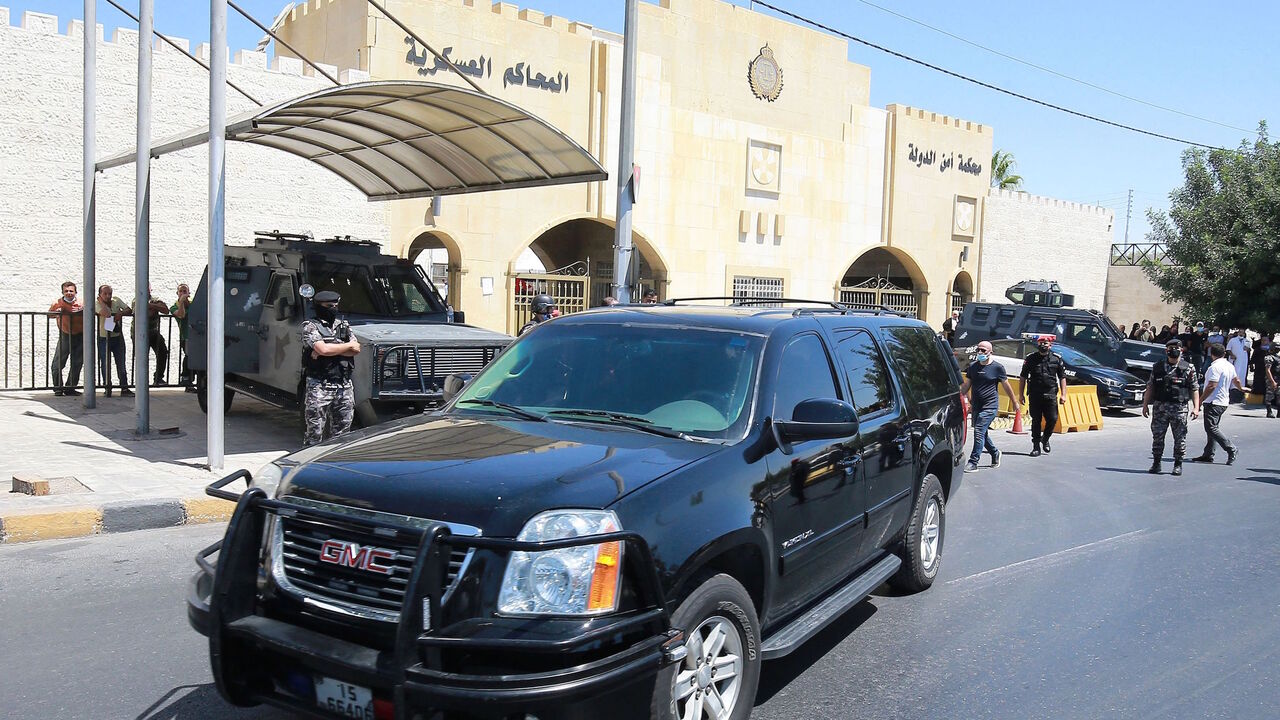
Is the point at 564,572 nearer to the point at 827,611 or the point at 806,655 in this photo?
the point at 827,611

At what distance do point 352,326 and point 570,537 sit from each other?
8.19m

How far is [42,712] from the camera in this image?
4066mm

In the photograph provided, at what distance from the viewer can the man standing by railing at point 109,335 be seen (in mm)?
14102

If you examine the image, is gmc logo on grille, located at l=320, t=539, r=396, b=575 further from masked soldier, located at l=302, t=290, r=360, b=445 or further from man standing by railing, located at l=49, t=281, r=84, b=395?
man standing by railing, located at l=49, t=281, r=84, b=395

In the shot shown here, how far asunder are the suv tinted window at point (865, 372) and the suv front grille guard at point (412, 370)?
514cm

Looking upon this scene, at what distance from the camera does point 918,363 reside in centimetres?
644

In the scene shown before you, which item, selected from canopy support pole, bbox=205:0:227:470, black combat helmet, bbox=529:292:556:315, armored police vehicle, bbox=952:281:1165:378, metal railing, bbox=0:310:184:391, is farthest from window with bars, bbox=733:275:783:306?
canopy support pole, bbox=205:0:227:470

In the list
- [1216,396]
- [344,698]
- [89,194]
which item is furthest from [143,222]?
[1216,396]

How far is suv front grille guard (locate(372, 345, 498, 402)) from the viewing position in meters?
9.84

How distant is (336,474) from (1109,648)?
4.31 metres

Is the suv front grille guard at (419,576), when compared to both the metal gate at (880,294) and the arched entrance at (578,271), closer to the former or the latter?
the arched entrance at (578,271)

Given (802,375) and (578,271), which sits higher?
(578,271)

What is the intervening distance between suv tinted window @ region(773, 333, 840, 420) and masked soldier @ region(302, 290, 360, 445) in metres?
4.85

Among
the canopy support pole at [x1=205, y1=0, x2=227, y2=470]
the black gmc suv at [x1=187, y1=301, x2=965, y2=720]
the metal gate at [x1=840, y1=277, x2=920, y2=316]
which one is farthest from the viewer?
the metal gate at [x1=840, y1=277, x2=920, y2=316]
